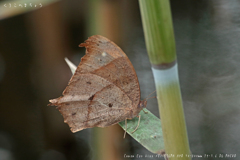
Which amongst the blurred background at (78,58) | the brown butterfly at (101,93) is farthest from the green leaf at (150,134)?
the blurred background at (78,58)

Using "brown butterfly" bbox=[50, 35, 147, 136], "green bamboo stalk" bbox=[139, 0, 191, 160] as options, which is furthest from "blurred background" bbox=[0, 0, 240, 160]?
"green bamboo stalk" bbox=[139, 0, 191, 160]

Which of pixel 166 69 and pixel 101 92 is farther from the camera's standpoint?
pixel 101 92

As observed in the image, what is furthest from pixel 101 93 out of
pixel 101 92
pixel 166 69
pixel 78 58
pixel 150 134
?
pixel 78 58

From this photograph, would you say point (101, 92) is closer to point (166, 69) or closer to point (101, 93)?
point (101, 93)

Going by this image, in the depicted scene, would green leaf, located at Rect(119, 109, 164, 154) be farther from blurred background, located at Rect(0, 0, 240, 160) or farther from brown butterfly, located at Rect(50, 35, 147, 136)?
blurred background, located at Rect(0, 0, 240, 160)

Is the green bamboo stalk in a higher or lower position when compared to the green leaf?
higher

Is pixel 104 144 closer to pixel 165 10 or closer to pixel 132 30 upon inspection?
pixel 132 30

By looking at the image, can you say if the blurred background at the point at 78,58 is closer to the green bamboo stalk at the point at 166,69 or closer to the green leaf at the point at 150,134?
the green leaf at the point at 150,134
